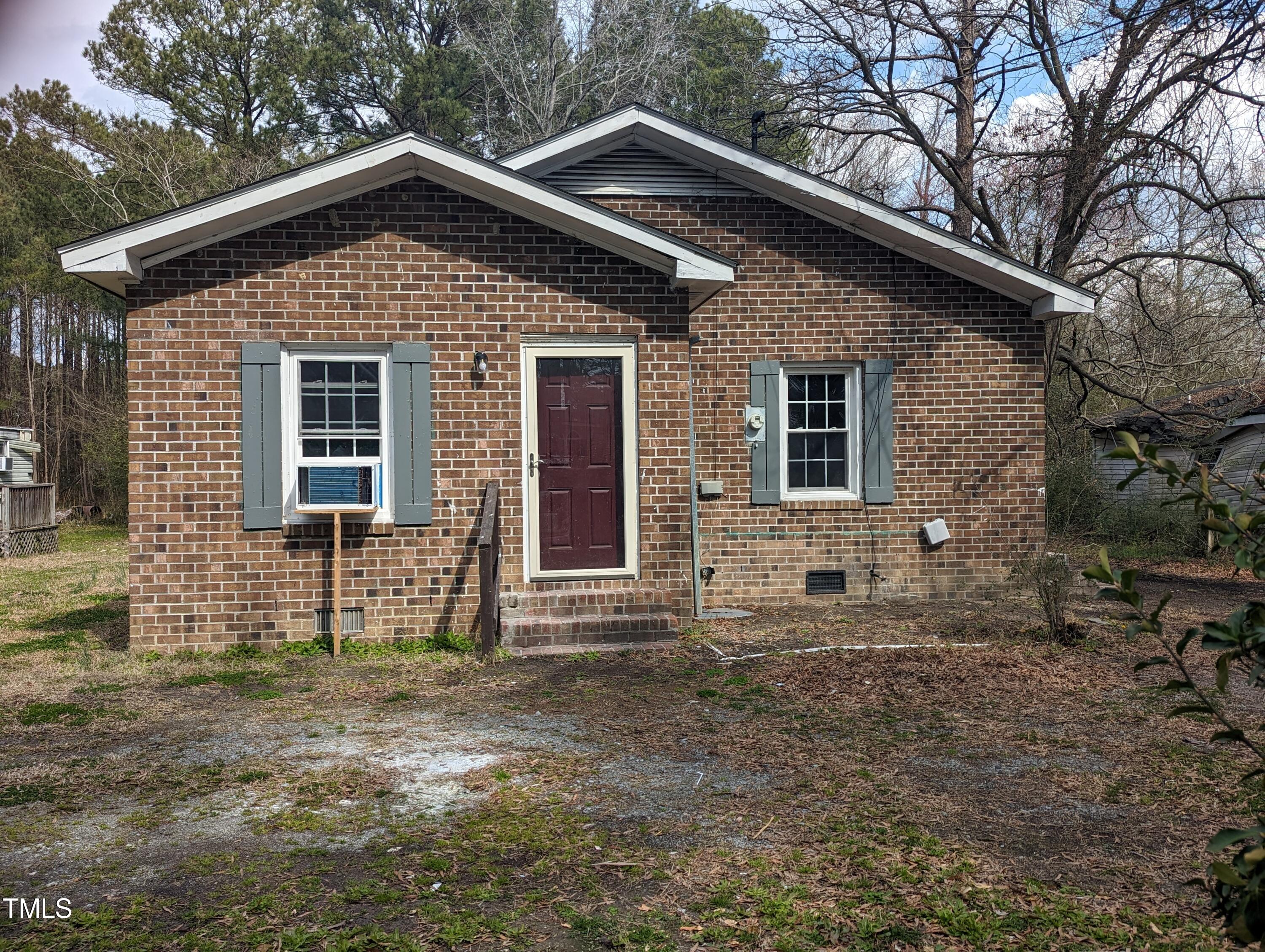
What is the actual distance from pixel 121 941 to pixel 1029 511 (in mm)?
9981

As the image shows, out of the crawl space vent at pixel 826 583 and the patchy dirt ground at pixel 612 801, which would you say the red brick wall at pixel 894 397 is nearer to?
the crawl space vent at pixel 826 583

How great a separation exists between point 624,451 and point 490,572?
1.94 metres

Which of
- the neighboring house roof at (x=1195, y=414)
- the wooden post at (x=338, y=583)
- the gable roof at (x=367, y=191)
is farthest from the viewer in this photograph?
the neighboring house roof at (x=1195, y=414)

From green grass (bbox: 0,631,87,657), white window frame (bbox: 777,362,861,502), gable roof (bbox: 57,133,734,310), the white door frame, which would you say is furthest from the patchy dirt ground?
gable roof (bbox: 57,133,734,310)

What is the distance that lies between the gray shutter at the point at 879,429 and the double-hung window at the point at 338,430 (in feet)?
17.1

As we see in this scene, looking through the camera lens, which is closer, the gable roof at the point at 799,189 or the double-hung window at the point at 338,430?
the double-hung window at the point at 338,430

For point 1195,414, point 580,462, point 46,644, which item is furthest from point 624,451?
point 1195,414

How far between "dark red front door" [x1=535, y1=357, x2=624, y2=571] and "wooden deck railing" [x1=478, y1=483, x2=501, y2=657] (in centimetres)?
52

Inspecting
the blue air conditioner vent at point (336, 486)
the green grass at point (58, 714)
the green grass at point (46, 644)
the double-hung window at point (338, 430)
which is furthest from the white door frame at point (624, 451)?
the green grass at point (46, 644)

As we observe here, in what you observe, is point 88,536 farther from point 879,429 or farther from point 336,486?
point 879,429

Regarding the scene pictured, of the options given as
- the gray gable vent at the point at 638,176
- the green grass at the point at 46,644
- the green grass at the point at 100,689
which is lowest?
the green grass at the point at 100,689

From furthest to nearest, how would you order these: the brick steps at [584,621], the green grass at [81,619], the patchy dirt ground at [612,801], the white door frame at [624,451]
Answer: the green grass at [81,619] → the white door frame at [624,451] → the brick steps at [584,621] → the patchy dirt ground at [612,801]

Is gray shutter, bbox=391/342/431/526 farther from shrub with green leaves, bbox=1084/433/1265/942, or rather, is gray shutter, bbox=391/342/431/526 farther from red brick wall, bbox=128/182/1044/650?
shrub with green leaves, bbox=1084/433/1265/942

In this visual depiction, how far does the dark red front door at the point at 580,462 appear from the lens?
8.91 metres
